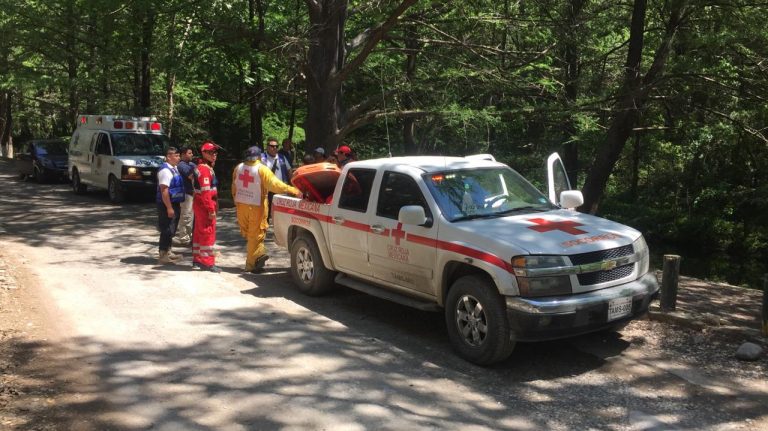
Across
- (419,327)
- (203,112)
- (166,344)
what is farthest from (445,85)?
(203,112)

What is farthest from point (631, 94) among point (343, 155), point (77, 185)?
point (77, 185)

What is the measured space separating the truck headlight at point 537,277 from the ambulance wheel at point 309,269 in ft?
10.6

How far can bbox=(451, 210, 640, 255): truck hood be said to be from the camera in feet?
19.2

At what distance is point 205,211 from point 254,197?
0.79 m

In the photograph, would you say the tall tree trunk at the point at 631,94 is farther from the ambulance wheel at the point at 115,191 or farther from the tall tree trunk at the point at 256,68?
the ambulance wheel at the point at 115,191

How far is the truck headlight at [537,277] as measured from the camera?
5719 millimetres

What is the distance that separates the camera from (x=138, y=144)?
1909 centimetres

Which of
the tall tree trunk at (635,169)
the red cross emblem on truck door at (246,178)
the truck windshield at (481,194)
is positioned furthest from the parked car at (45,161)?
the truck windshield at (481,194)

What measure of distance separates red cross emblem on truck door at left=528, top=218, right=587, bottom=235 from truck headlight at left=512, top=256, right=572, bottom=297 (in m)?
0.50

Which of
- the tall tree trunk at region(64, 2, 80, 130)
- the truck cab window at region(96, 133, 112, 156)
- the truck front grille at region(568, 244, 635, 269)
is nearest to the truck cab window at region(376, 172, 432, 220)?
the truck front grille at region(568, 244, 635, 269)

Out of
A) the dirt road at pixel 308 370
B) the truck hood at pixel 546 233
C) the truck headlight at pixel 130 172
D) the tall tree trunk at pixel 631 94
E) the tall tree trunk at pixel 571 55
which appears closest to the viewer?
the dirt road at pixel 308 370

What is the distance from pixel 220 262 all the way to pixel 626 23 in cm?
1227

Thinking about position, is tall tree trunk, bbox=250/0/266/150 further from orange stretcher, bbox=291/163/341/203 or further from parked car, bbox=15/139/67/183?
parked car, bbox=15/139/67/183

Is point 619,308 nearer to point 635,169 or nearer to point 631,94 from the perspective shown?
point 631,94
